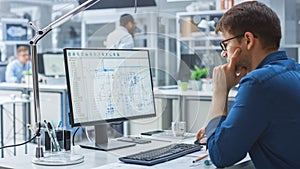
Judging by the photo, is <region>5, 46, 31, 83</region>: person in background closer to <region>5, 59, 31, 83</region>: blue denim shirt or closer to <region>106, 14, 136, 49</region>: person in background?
<region>5, 59, 31, 83</region>: blue denim shirt

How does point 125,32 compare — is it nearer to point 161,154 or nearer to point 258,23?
point 161,154

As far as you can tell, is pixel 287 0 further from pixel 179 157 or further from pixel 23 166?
pixel 23 166

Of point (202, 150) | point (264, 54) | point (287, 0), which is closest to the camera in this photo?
point (264, 54)

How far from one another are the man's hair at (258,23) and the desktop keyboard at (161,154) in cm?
52

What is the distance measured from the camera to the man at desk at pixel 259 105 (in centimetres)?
135

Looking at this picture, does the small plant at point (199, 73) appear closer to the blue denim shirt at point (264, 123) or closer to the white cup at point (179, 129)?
the white cup at point (179, 129)

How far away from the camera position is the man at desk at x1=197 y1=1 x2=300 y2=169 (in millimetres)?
1351

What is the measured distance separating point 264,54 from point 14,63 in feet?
18.9

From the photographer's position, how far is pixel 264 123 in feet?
4.45

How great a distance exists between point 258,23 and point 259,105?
11.3 inches

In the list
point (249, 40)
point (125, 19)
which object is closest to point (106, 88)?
point (249, 40)

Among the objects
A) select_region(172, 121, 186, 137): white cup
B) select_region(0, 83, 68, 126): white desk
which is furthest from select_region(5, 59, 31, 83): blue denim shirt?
select_region(172, 121, 186, 137): white cup

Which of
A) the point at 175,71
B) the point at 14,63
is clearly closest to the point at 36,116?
the point at 175,71

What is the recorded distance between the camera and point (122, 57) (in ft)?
6.57
